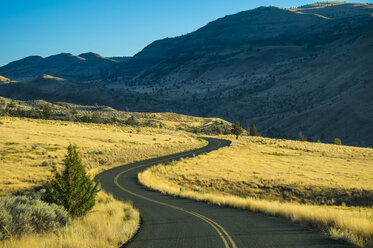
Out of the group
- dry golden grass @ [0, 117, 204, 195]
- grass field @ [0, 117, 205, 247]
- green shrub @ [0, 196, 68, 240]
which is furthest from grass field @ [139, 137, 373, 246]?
dry golden grass @ [0, 117, 204, 195]

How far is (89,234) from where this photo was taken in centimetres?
1055

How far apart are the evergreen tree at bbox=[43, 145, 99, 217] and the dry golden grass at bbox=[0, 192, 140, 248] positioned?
Result: 622mm

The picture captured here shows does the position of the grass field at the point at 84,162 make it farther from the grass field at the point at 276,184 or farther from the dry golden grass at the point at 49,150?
the grass field at the point at 276,184

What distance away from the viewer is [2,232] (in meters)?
9.63

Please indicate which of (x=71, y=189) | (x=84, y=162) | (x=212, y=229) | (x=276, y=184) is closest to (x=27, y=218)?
(x=71, y=189)

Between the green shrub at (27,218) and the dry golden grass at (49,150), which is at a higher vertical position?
the green shrub at (27,218)

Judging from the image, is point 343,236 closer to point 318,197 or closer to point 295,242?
point 295,242

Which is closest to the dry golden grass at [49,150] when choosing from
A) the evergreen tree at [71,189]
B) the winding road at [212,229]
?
the evergreen tree at [71,189]

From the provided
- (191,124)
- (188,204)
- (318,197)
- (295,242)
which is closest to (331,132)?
(191,124)

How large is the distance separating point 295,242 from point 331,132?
102094 millimetres

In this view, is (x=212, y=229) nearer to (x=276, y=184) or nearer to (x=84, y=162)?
(x=276, y=184)

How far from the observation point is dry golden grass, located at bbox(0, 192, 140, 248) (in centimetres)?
896

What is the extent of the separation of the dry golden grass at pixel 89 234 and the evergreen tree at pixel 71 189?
622mm

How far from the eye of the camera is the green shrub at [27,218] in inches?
384
